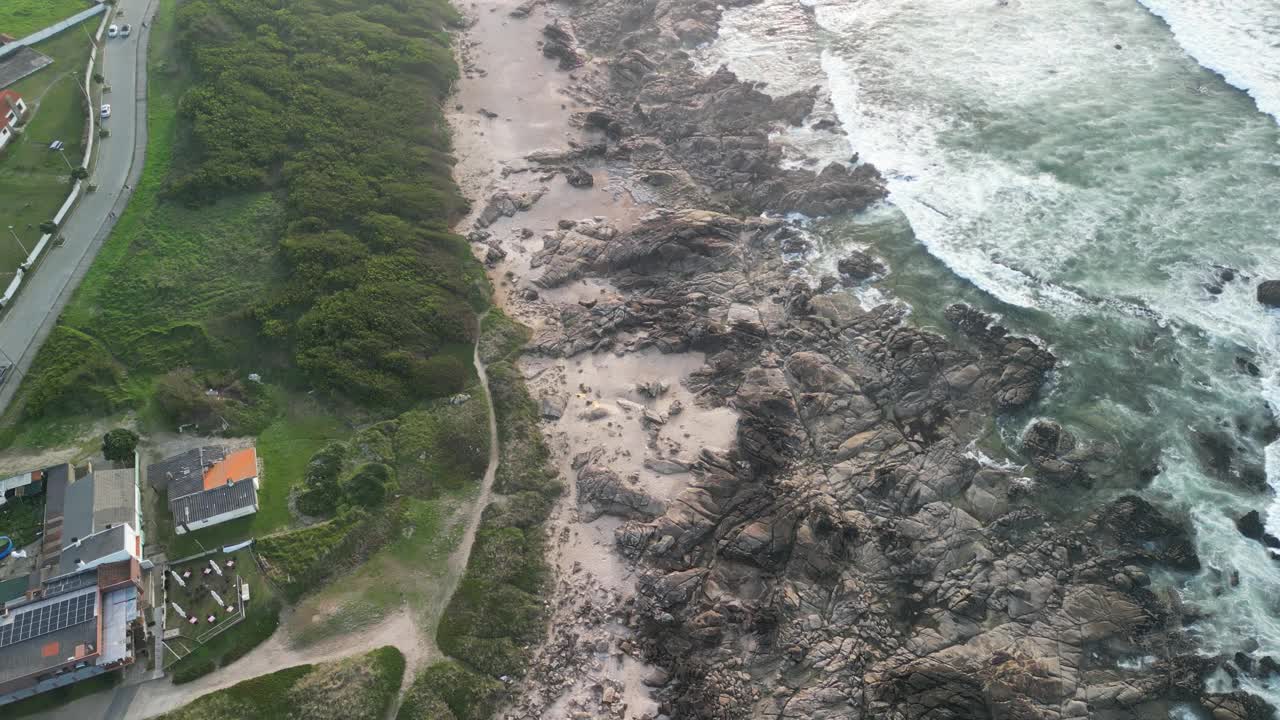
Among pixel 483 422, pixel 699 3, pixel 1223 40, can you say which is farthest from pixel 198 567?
pixel 1223 40

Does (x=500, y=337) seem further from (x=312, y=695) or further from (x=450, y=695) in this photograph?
(x=312, y=695)

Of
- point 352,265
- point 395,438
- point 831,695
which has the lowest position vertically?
point 831,695

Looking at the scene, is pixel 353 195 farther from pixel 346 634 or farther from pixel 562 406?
pixel 346 634

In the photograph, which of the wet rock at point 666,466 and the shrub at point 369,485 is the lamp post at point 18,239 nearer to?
the shrub at point 369,485

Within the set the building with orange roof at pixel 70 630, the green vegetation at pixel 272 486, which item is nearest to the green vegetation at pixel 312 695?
the building with orange roof at pixel 70 630

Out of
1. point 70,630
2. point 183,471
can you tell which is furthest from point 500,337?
point 70,630

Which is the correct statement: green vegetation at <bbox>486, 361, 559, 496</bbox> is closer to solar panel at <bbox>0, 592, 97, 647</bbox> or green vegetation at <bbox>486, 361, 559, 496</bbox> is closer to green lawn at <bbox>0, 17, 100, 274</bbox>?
solar panel at <bbox>0, 592, 97, 647</bbox>
